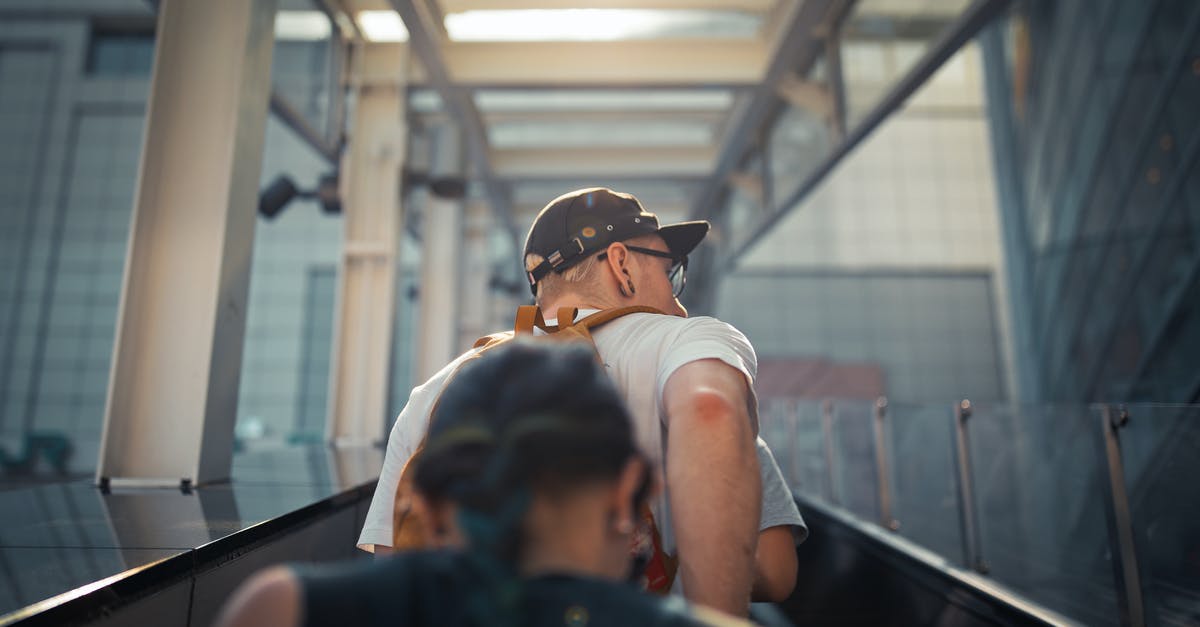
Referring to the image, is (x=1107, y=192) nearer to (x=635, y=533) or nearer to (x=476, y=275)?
(x=476, y=275)

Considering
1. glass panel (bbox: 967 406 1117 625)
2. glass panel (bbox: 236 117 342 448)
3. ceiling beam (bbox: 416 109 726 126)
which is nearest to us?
glass panel (bbox: 967 406 1117 625)

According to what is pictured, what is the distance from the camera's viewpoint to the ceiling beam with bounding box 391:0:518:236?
4.73m

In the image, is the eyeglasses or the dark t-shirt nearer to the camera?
the dark t-shirt

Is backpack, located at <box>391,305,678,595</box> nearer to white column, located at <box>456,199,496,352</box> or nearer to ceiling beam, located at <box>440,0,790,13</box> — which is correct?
ceiling beam, located at <box>440,0,790,13</box>

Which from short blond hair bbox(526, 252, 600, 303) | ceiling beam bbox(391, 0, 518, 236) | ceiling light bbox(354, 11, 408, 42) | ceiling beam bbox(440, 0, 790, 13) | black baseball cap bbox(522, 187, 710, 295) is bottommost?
short blond hair bbox(526, 252, 600, 303)

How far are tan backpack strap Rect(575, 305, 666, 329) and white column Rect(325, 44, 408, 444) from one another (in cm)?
467

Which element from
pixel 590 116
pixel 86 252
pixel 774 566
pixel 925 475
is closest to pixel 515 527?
pixel 774 566

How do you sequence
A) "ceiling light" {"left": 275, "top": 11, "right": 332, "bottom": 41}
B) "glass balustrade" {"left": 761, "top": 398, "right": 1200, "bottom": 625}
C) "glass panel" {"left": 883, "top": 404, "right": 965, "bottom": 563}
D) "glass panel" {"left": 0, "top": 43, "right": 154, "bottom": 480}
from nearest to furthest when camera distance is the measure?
1. "glass balustrade" {"left": 761, "top": 398, "right": 1200, "bottom": 625}
2. "glass panel" {"left": 883, "top": 404, "right": 965, "bottom": 563}
3. "ceiling light" {"left": 275, "top": 11, "right": 332, "bottom": 41}
4. "glass panel" {"left": 0, "top": 43, "right": 154, "bottom": 480}

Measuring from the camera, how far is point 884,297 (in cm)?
2475

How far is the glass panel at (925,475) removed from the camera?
435cm

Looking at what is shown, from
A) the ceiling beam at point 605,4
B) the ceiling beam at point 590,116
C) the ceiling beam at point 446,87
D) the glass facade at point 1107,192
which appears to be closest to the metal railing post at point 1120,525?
the ceiling beam at point 605,4

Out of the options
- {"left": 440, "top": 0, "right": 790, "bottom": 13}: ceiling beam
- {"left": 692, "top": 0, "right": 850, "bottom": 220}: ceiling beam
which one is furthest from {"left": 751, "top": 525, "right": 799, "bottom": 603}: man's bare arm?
{"left": 440, "top": 0, "right": 790, "bottom": 13}: ceiling beam

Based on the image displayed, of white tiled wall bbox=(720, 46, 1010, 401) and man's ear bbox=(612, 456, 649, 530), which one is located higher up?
white tiled wall bbox=(720, 46, 1010, 401)

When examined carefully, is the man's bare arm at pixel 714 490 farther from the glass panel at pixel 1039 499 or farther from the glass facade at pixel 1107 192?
the glass facade at pixel 1107 192
